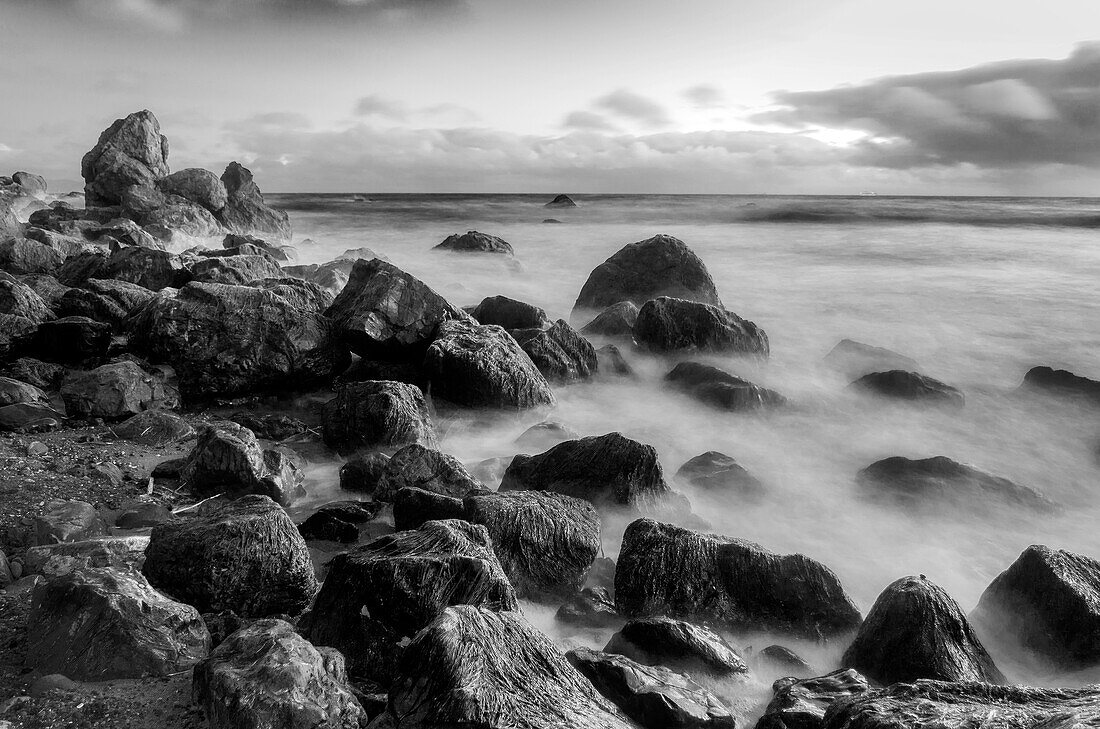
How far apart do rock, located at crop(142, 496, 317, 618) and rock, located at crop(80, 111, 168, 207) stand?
2319 cm

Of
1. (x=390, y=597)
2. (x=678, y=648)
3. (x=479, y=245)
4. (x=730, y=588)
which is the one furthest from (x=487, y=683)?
(x=479, y=245)

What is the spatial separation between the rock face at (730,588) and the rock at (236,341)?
14.7 feet

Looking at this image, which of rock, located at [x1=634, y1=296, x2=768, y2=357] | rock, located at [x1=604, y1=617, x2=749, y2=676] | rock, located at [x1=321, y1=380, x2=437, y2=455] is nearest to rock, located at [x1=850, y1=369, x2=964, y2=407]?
rock, located at [x1=634, y1=296, x2=768, y2=357]

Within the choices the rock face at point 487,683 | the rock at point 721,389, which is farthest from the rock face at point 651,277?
the rock face at point 487,683

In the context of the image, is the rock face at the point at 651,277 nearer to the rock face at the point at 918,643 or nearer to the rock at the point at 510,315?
the rock at the point at 510,315

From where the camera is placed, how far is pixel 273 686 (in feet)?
8.86

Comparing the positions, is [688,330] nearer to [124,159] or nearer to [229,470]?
[229,470]

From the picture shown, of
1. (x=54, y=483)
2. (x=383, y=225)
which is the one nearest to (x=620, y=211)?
(x=383, y=225)

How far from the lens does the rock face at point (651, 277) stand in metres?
11.8

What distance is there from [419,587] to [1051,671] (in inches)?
135

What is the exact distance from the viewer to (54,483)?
491cm

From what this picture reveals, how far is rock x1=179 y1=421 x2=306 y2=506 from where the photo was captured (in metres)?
4.95

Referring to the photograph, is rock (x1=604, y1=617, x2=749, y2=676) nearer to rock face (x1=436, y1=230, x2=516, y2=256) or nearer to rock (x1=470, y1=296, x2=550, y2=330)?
rock (x1=470, y1=296, x2=550, y2=330)

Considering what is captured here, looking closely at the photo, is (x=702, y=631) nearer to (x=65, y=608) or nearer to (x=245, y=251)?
(x=65, y=608)
